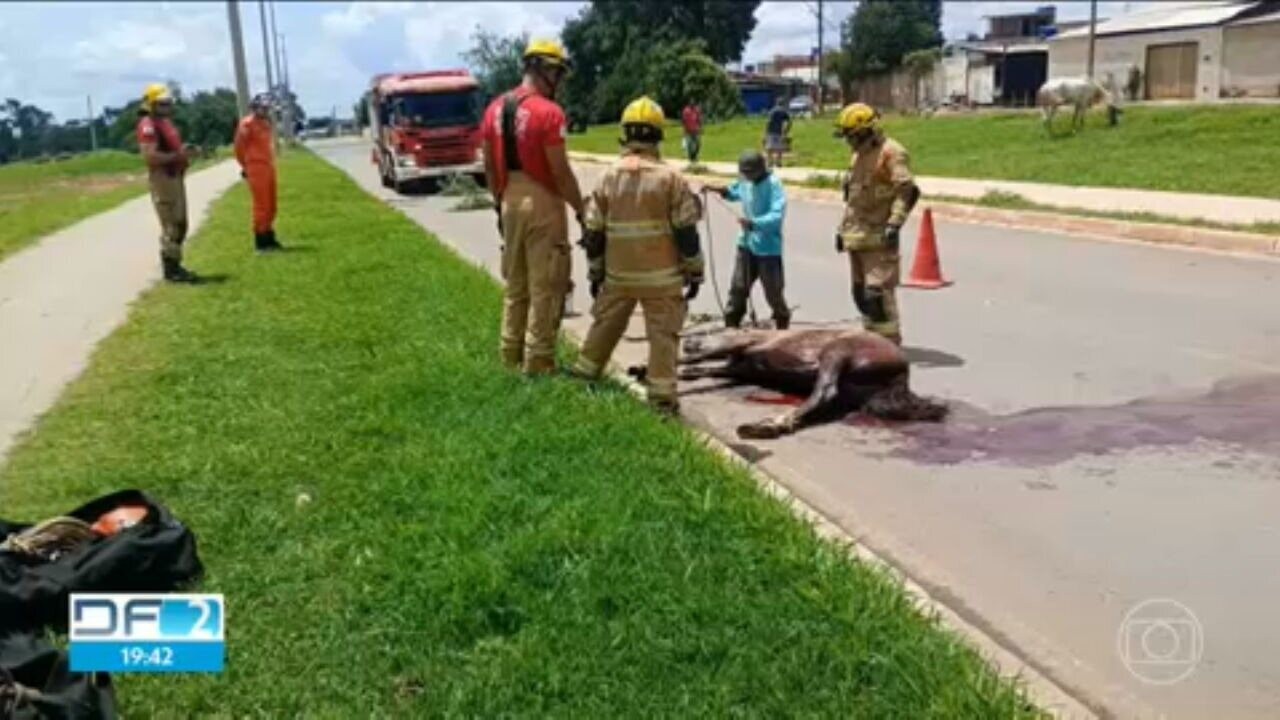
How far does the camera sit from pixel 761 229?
878cm

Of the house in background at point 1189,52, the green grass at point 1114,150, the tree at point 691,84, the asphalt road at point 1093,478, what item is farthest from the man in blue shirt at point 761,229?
the tree at point 691,84

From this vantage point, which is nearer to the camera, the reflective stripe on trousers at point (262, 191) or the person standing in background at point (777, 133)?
the reflective stripe on trousers at point (262, 191)

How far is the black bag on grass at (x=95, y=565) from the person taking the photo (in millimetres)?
3863

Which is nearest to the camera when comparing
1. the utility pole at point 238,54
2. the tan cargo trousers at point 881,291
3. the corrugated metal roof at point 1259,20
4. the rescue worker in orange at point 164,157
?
the tan cargo trousers at point 881,291

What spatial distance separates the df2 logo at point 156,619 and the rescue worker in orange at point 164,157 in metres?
11.5

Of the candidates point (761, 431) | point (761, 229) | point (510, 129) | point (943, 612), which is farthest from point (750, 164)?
point (943, 612)

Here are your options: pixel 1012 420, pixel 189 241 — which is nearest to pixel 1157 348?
pixel 1012 420

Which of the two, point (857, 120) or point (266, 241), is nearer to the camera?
point (857, 120)

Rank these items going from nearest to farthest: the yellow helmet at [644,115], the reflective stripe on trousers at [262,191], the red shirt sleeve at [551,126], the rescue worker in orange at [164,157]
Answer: the yellow helmet at [644,115] < the red shirt sleeve at [551,126] < the rescue worker in orange at [164,157] < the reflective stripe on trousers at [262,191]

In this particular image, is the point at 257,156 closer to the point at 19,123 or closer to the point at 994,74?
the point at 19,123

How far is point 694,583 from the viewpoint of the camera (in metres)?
4.26

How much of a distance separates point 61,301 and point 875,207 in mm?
8396

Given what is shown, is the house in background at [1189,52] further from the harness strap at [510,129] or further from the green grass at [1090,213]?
the harness strap at [510,129]

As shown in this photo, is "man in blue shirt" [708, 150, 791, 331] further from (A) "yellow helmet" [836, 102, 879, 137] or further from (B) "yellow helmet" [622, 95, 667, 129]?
(B) "yellow helmet" [622, 95, 667, 129]
